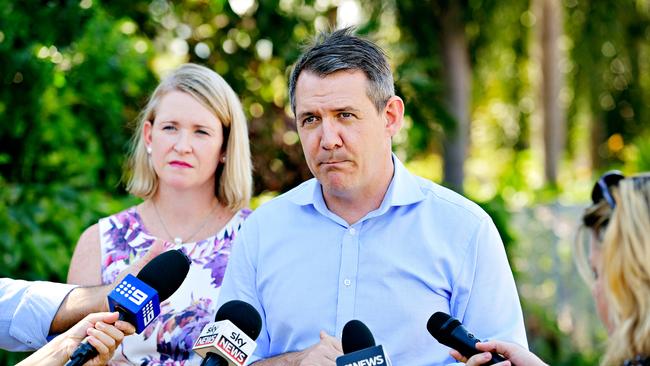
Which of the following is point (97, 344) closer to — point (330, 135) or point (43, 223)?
point (330, 135)

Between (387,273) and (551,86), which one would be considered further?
(551,86)

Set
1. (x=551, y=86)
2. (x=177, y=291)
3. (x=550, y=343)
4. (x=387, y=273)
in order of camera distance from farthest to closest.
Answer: (x=551, y=86)
(x=550, y=343)
(x=177, y=291)
(x=387, y=273)

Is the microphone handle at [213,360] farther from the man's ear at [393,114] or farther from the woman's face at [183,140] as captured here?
the woman's face at [183,140]

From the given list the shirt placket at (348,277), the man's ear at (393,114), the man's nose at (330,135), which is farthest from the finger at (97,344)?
the man's ear at (393,114)

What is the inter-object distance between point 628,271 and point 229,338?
152 centimetres

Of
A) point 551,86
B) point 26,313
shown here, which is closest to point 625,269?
point 26,313

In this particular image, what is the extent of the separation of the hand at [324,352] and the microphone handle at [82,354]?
0.71 m

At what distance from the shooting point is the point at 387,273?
10.8 feet

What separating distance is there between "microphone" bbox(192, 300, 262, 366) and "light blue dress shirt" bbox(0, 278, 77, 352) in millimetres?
882

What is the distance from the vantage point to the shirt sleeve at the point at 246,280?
3.40 m

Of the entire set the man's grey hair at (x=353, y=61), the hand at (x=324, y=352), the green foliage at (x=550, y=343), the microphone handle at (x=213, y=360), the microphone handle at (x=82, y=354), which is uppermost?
the man's grey hair at (x=353, y=61)

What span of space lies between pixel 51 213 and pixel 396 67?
283 centimetres

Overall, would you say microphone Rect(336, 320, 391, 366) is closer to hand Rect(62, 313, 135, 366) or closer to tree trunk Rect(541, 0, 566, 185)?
hand Rect(62, 313, 135, 366)

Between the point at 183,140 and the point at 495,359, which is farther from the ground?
the point at 183,140
